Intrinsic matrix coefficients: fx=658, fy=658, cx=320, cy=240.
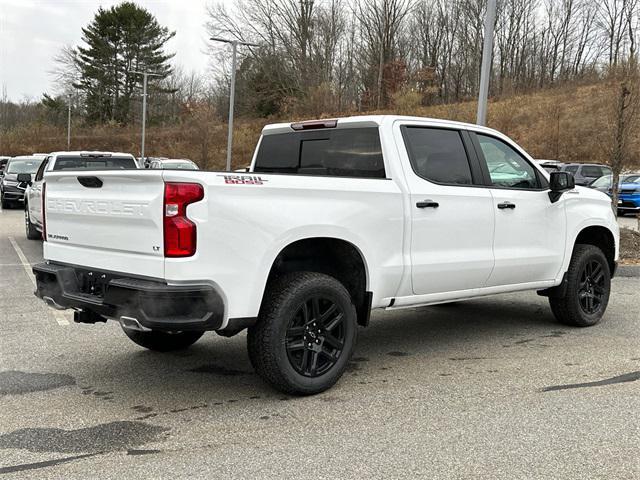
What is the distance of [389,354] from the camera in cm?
570

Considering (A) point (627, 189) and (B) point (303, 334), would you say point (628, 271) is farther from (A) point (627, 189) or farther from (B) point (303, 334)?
(A) point (627, 189)

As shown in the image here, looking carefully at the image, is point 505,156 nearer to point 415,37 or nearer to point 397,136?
point 397,136

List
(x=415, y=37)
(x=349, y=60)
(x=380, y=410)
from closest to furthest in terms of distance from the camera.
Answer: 1. (x=380, y=410)
2. (x=349, y=60)
3. (x=415, y=37)

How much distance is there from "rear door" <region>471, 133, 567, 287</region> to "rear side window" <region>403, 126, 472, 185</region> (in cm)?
24

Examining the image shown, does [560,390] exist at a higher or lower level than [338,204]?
lower

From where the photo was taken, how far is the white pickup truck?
392cm

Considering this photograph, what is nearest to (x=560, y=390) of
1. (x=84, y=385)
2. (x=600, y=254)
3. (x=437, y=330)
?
(x=437, y=330)

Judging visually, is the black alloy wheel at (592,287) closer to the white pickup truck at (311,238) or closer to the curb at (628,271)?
the white pickup truck at (311,238)

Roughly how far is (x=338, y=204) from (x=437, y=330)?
2609 mm

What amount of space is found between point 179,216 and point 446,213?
2.30 m

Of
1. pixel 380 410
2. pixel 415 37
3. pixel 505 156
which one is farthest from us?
pixel 415 37

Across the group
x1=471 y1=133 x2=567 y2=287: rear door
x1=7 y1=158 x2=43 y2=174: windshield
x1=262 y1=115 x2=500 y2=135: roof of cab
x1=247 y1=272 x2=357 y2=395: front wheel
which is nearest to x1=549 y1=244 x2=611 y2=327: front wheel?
x1=471 y1=133 x2=567 y2=287: rear door

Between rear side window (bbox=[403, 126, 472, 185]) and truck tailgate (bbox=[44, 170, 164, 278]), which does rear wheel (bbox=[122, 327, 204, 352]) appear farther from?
rear side window (bbox=[403, 126, 472, 185])

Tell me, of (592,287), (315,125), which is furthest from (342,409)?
(592,287)
